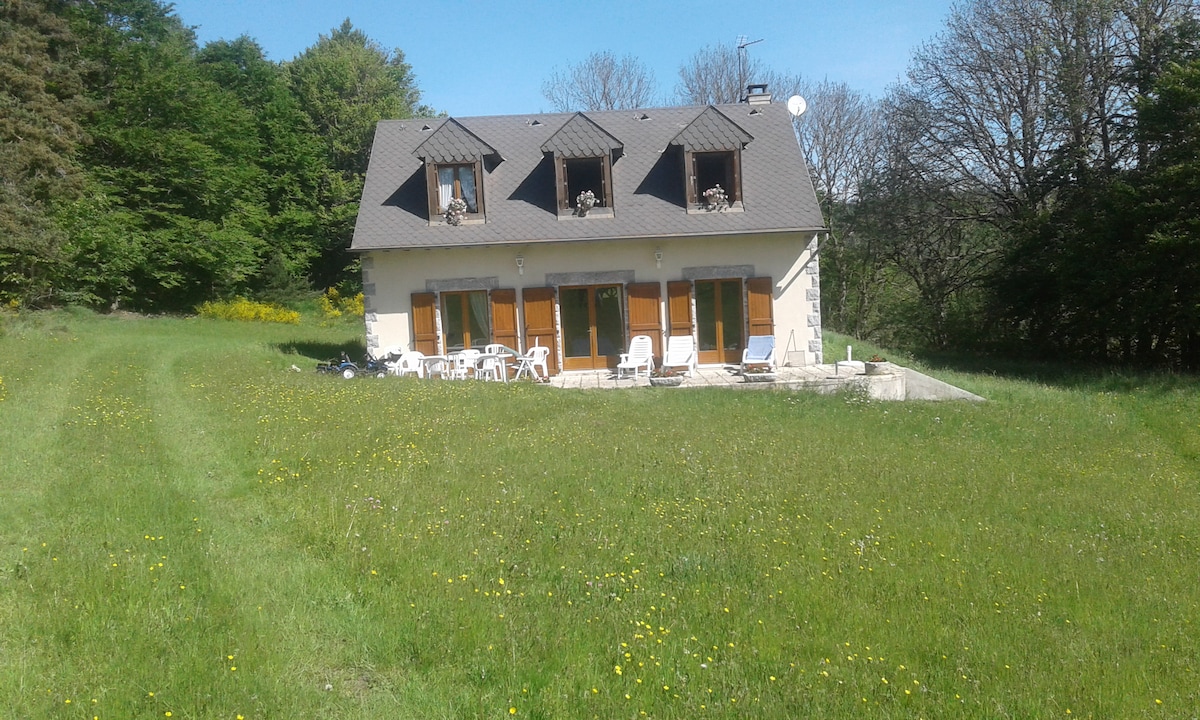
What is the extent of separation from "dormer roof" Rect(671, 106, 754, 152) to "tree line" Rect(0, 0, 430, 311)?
15.8 m

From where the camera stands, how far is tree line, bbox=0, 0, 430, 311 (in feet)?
81.8

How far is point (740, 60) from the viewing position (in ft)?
124

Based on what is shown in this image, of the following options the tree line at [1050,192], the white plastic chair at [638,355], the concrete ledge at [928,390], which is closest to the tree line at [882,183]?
the tree line at [1050,192]

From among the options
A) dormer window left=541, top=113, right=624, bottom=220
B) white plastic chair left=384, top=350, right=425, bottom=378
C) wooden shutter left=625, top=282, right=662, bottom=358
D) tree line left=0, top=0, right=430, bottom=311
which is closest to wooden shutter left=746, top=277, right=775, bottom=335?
wooden shutter left=625, top=282, right=662, bottom=358

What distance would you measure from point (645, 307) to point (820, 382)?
4.15 meters

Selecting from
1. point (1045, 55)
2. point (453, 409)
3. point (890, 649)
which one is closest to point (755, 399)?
point (453, 409)

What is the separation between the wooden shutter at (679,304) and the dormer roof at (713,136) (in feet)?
9.24

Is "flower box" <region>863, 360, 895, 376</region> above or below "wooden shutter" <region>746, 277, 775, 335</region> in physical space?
Answer: below

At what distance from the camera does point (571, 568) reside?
548cm

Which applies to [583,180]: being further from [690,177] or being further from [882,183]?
[882,183]

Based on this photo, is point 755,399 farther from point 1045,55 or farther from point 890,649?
point 1045,55

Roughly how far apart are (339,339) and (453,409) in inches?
559

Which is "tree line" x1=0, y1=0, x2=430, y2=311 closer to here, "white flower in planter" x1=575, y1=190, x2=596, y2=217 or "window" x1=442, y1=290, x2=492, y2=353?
"window" x1=442, y1=290, x2=492, y2=353

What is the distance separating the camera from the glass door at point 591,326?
59.3 ft
